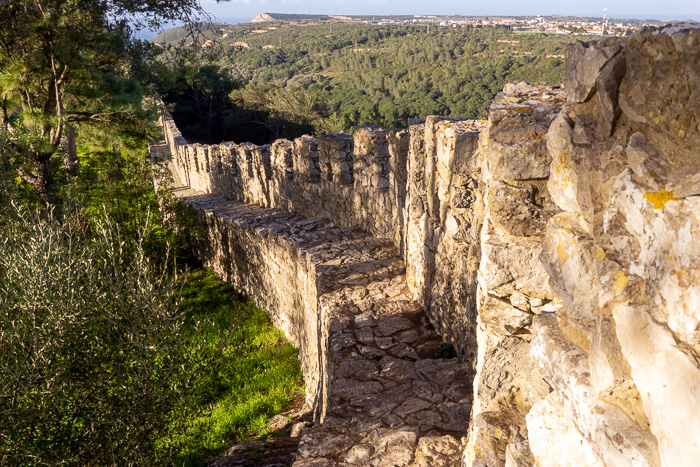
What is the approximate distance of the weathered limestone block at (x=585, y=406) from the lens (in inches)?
46.6

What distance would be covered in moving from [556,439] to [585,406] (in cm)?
20

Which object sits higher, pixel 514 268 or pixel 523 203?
pixel 523 203

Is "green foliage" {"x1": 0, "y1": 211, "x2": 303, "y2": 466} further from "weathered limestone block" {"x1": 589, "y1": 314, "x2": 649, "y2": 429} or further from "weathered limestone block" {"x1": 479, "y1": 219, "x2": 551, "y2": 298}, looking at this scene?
"weathered limestone block" {"x1": 589, "y1": 314, "x2": 649, "y2": 429}

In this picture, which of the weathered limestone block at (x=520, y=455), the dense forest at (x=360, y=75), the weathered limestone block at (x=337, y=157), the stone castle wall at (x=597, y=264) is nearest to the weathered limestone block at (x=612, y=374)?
the stone castle wall at (x=597, y=264)

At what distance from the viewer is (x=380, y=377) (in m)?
3.84

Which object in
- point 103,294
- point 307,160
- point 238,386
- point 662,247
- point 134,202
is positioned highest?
point 662,247

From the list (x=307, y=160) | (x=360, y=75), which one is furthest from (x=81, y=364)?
(x=360, y=75)

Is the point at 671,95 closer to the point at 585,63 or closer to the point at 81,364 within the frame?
the point at 585,63

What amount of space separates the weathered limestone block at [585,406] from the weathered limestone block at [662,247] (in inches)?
11.1

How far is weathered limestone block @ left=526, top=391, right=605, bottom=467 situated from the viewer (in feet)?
4.58

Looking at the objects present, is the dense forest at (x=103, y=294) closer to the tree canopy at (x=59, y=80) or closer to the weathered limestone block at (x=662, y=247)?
the tree canopy at (x=59, y=80)

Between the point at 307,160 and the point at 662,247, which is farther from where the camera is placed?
the point at 307,160

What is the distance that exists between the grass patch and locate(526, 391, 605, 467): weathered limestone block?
309 cm

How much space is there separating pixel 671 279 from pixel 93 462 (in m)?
3.89
